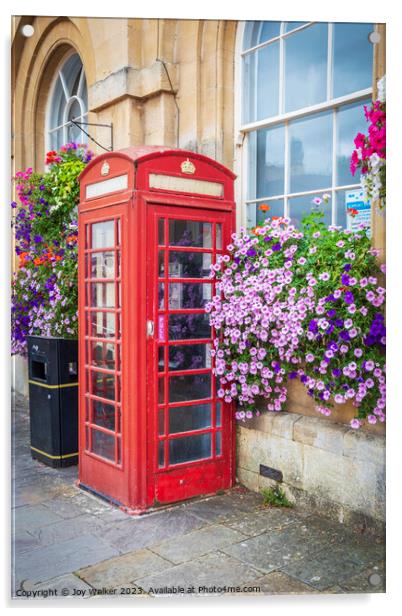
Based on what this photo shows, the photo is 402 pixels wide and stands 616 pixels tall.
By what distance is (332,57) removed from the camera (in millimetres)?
4145

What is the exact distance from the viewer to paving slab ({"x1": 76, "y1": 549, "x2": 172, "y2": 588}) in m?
3.23

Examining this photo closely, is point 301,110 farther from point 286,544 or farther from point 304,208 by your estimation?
point 286,544

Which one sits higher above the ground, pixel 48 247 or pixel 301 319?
pixel 48 247

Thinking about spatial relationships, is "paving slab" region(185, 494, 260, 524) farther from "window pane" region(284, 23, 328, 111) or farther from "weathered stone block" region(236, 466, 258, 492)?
"window pane" region(284, 23, 328, 111)

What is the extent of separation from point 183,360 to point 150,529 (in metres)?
1.14

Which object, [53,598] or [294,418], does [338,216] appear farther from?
[53,598]

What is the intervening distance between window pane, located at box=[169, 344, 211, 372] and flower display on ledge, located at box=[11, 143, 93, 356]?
6.57ft

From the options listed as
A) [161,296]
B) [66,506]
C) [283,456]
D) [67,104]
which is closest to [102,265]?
[161,296]

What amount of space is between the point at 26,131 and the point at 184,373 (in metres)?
4.10

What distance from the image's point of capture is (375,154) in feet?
9.84

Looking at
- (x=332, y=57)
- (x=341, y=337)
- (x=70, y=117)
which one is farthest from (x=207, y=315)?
(x=70, y=117)

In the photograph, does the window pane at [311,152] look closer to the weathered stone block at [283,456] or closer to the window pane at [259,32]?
the window pane at [259,32]

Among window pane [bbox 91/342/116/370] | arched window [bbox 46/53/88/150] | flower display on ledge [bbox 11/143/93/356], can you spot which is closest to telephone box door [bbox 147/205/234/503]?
window pane [bbox 91/342/116/370]

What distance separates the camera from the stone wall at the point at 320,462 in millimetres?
3564
